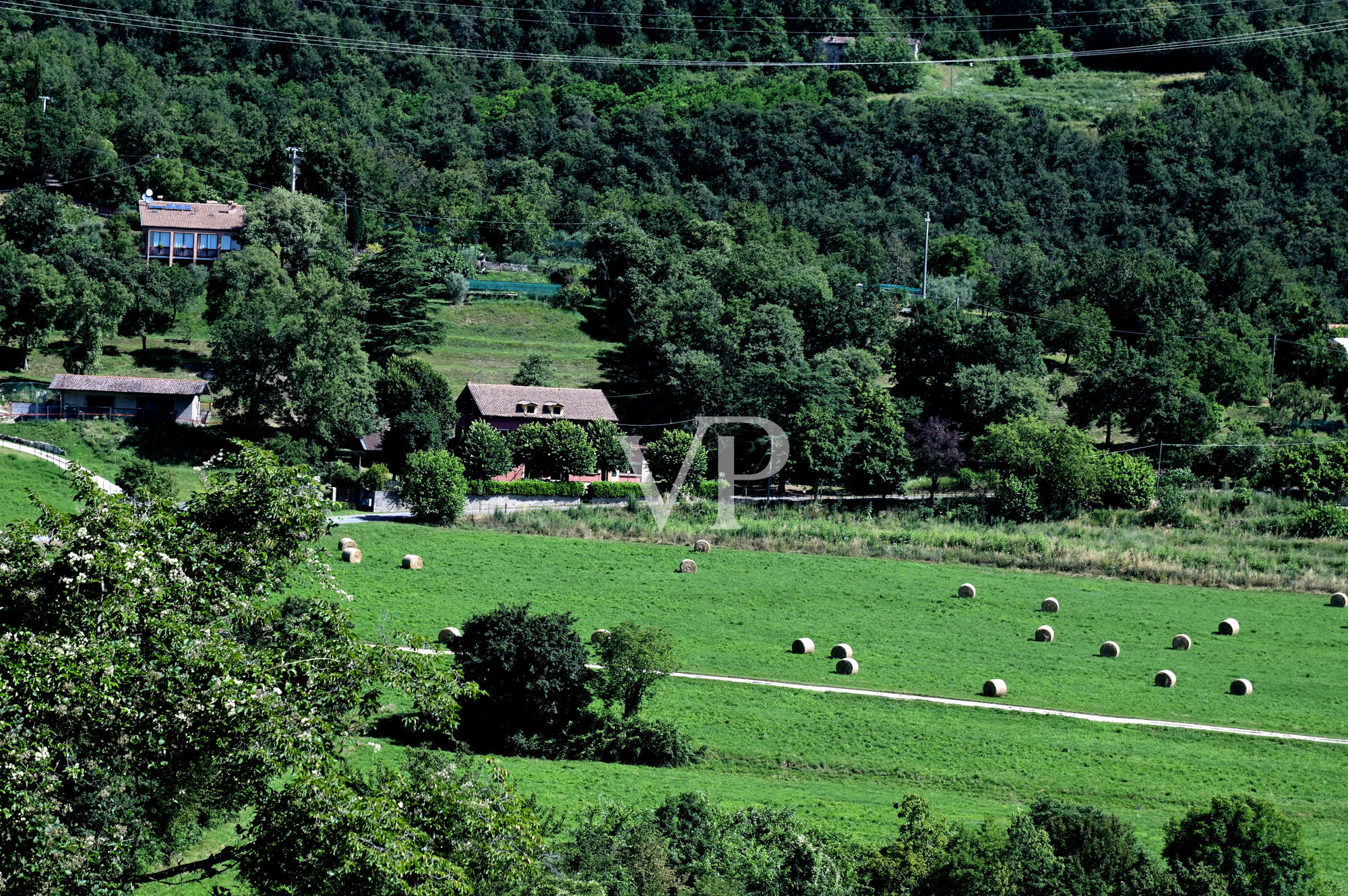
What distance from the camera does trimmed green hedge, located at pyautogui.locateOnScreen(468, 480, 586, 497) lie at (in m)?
65.8

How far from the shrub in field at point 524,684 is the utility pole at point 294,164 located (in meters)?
68.0

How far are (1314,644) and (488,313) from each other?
192 feet

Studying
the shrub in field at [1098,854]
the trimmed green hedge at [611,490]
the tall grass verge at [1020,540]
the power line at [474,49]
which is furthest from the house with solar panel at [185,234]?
the shrub in field at [1098,854]

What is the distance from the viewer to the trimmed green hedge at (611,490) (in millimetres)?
67188

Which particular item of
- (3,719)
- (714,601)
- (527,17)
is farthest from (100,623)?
(527,17)

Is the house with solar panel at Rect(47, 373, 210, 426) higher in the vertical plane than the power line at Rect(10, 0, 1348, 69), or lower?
lower

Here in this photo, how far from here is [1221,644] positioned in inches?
1938

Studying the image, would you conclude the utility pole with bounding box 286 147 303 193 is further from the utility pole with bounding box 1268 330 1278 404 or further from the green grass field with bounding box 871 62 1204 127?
the green grass field with bounding box 871 62 1204 127

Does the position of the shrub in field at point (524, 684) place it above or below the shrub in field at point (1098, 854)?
below

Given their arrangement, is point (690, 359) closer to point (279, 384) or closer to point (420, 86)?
point (279, 384)

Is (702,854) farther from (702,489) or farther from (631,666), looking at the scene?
(702,489)

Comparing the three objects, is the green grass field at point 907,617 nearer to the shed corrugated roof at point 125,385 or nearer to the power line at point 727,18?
the shed corrugated roof at point 125,385

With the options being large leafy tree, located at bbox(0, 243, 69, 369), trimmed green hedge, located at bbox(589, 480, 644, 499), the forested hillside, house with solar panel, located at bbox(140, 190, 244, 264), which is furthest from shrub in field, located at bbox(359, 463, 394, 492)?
house with solar panel, located at bbox(140, 190, 244, 264)

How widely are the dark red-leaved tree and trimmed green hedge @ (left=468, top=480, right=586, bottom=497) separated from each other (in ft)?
53.8
